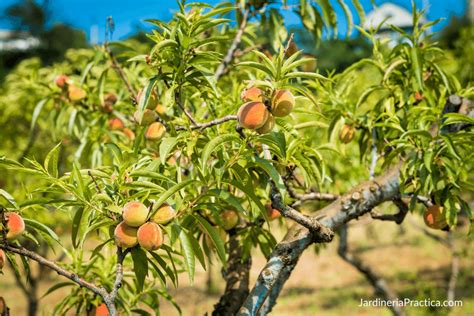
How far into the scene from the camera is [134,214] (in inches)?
39.1

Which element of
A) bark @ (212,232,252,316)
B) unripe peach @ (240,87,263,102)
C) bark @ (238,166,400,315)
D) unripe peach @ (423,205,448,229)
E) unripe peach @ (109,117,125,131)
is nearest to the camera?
unripe peach @ (240,87,263,102)

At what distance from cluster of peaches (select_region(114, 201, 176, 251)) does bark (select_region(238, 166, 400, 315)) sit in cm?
31

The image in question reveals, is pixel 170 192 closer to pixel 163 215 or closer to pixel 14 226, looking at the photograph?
pixel 163 215

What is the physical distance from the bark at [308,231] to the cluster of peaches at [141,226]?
1.01ft

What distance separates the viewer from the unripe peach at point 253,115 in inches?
40.0

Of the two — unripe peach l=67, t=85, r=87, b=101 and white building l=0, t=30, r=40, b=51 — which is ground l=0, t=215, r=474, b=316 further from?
white building l=0, t=30, r=40, b=51

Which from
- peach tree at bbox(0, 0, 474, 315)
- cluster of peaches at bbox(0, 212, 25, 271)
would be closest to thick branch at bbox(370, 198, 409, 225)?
peach tree at bbox(0, 0, 474, 315)

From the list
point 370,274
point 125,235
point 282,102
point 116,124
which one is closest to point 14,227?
point 125,235

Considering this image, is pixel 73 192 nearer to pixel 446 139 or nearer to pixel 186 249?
pixel 186 249

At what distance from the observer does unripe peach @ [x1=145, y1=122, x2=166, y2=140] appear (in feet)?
4.39

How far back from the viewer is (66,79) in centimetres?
195

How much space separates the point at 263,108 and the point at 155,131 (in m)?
0.41

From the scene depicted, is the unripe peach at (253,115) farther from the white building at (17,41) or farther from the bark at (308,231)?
the white building at (17,41)

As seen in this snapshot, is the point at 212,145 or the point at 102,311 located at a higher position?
the point at 212,145
